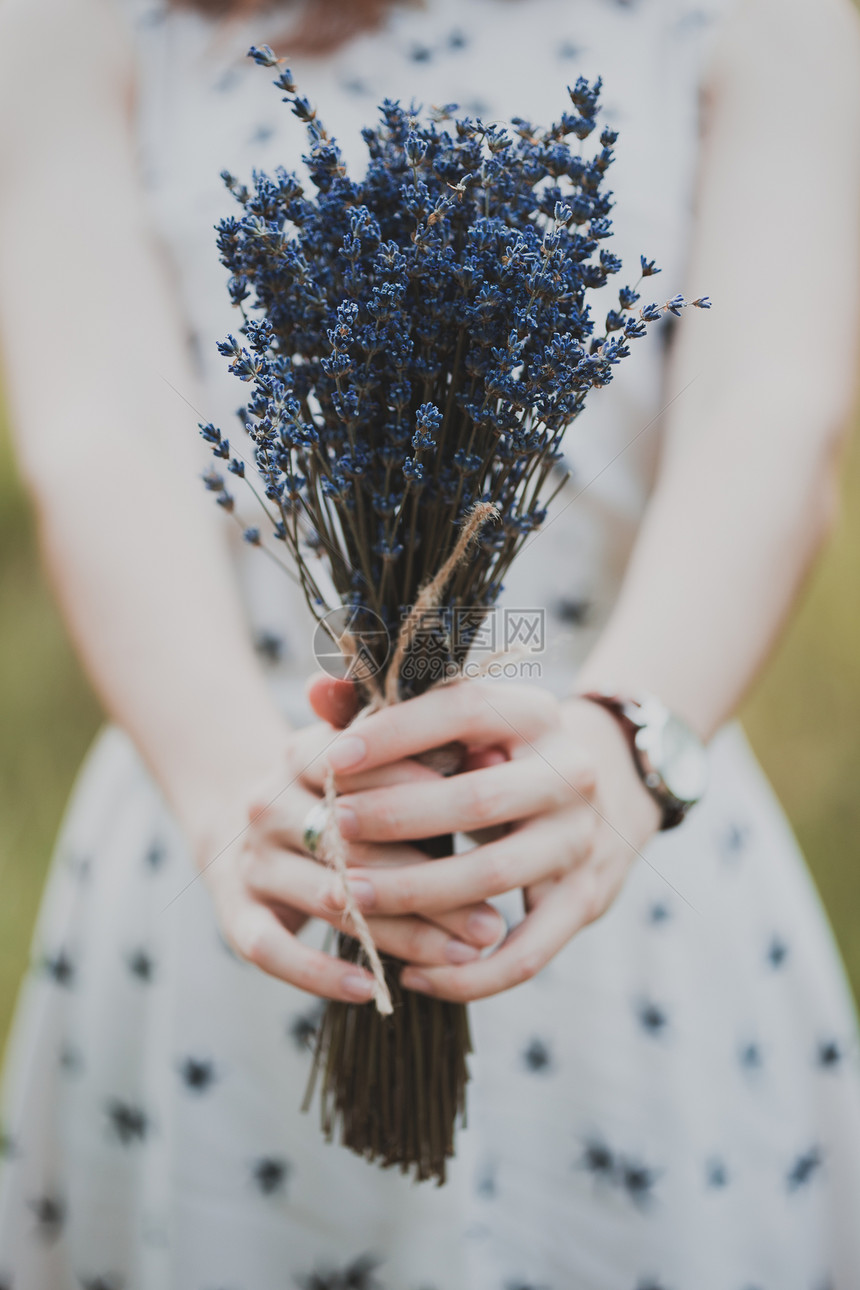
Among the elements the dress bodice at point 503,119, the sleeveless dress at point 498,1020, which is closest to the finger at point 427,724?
the sleeveless dress at point 498,1020

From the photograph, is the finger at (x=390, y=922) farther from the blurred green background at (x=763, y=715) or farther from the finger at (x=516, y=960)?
the blurred green background at (x=763, y=715)

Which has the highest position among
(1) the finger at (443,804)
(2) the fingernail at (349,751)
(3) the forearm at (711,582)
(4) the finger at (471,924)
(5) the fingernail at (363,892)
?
(3) the forearm at (711,582)

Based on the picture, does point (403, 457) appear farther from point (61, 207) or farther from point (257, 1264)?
point (257, 1264)

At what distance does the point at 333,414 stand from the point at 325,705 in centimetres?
19

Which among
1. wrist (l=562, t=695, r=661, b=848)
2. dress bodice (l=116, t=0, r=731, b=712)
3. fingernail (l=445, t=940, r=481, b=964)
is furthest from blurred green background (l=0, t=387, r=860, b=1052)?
fingernail (l=445, t=940, r=481, b=964)

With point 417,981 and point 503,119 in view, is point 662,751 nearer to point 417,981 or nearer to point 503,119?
point 417,981

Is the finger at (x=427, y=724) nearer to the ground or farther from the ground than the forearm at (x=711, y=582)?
nearer to the ground

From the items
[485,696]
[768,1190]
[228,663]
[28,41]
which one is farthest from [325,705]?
[28,41]

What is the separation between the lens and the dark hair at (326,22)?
3.01ft

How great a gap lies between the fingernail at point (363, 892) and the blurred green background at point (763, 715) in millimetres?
1528

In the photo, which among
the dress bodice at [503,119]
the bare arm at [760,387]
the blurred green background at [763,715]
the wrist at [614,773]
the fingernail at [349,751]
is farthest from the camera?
the blurred green background at [763,715]

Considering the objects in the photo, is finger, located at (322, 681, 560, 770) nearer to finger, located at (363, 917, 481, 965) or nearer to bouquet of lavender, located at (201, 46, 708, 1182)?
bouquet of lavender, located at (201, 46, 708, 1182)

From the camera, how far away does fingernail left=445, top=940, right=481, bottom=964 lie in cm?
59

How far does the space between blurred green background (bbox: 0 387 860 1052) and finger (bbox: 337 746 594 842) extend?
1.52 m
